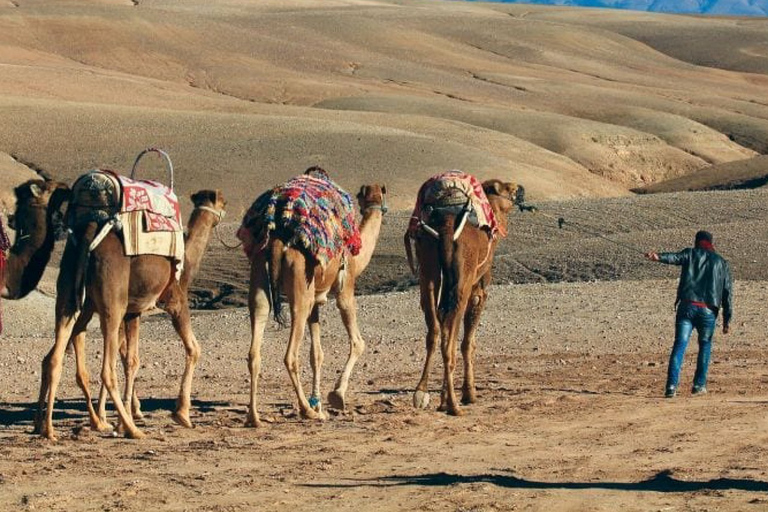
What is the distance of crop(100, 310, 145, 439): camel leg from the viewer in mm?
11406

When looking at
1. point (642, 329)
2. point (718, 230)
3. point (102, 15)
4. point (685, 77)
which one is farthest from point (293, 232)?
point (685, 77)

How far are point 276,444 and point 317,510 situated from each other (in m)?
2.48

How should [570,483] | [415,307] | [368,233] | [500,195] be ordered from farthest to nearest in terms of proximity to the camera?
1. [415,307]
2. [500,195]
3. [368,233]
4. [570,483]

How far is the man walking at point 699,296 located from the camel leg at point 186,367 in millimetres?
4196

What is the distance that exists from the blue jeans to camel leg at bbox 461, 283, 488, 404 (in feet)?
5.70

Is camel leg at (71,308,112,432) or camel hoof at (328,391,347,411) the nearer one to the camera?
camel leg at (71,308,112,432)

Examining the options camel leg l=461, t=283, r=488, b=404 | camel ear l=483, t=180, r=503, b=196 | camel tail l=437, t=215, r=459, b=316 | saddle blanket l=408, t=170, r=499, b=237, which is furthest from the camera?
camel ear l=483, t=180, r=503, b=196

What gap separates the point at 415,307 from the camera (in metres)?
21.1

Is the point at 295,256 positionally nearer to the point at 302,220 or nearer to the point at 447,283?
the point at 302,220

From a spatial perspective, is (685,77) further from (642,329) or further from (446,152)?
(642,329)

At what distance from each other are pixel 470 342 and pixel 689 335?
6.34ft

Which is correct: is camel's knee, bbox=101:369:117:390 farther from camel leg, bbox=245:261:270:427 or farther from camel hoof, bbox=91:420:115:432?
camel leg, bbox=245:261:270:427

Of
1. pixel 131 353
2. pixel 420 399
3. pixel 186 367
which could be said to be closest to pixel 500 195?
pixel 420 399

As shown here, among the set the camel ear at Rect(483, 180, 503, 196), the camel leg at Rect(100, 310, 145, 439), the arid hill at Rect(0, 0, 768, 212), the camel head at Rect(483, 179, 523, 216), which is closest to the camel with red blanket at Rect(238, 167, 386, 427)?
the camel leg at Rect(100, 310, 145, 439)
